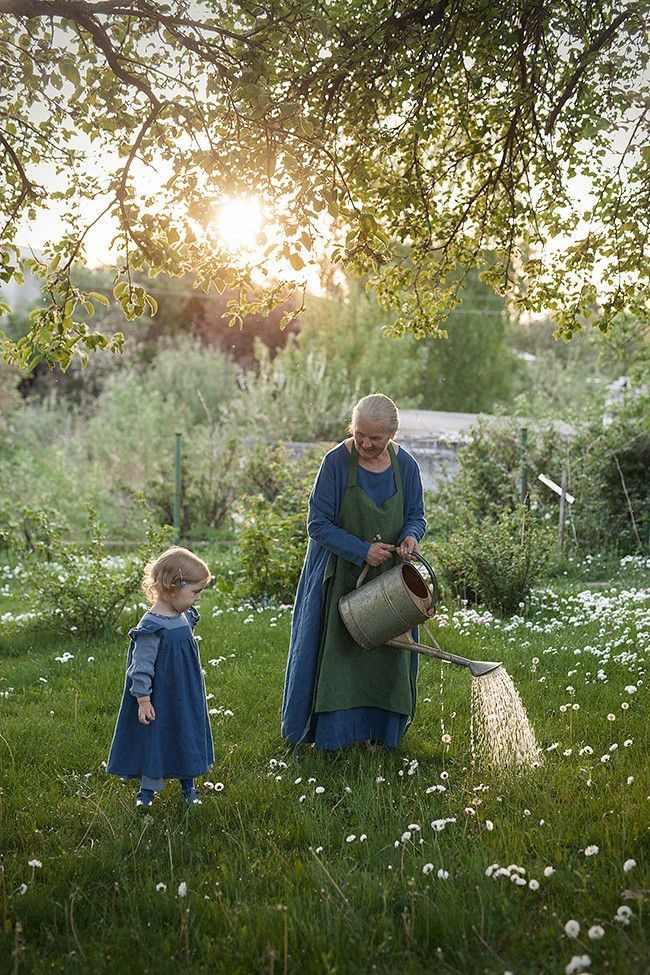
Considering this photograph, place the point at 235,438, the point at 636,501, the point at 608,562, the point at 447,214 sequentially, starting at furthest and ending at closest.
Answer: the point at 235,438 → the point at 636,501 → the point at 608,562 → the point at 447,214

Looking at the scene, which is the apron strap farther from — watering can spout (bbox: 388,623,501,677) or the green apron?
watering can spout (bbox: 388,623,501,677)

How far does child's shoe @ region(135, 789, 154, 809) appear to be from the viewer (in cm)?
402

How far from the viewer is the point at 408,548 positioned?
456 centimetres

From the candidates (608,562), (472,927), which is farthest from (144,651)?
(608,562)

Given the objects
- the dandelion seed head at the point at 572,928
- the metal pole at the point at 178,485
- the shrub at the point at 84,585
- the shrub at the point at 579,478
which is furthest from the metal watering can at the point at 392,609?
the metal pole at the point at 178,485

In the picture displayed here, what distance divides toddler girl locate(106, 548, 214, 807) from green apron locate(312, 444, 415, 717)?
817 millimetres

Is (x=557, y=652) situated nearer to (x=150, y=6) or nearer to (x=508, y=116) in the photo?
(x=508, y=116)

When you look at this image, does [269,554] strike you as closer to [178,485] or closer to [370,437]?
[370,437]

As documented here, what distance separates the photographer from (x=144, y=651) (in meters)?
4.01

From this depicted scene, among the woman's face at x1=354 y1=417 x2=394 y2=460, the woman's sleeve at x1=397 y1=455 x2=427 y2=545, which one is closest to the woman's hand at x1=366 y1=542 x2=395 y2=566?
the woman's sleeve at x1=397 y1=455 x2=427 y2=545

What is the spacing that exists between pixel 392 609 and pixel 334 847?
3.68 feet

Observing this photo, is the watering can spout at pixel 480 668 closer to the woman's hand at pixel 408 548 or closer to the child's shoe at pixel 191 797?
the woman's hand at pixel 408 548

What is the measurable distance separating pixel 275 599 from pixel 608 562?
3.88 m

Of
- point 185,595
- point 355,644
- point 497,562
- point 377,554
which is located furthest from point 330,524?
point 497,562
